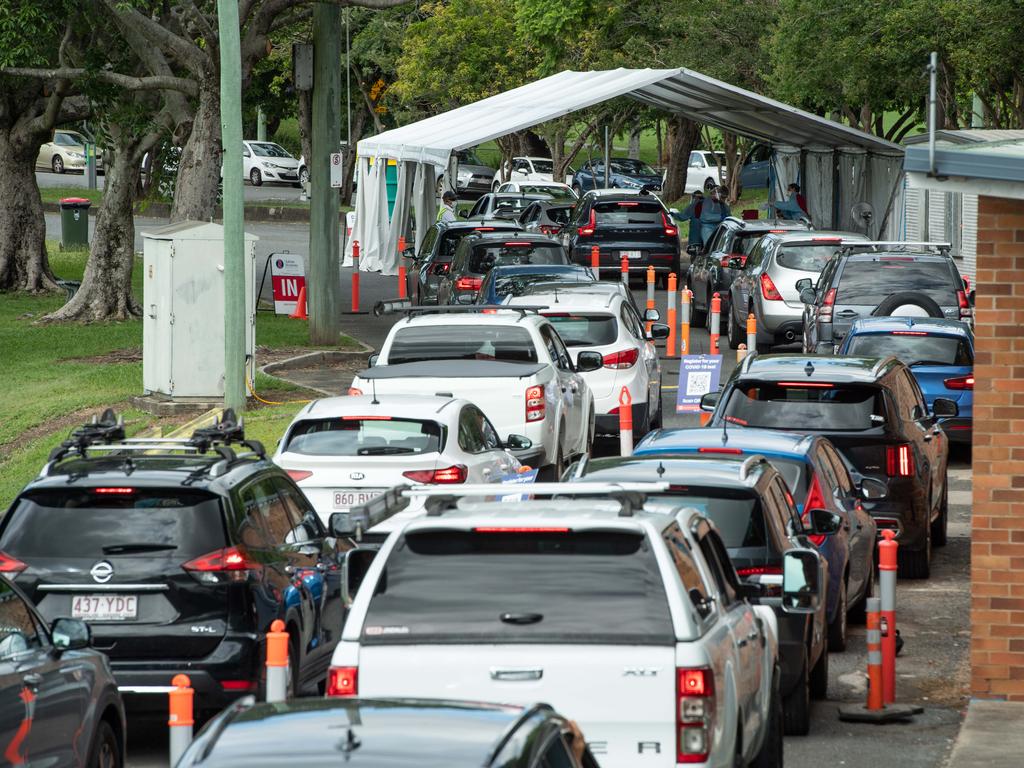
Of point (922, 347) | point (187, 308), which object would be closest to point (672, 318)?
point (187, 308)

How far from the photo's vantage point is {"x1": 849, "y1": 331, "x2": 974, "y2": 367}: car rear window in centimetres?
1892

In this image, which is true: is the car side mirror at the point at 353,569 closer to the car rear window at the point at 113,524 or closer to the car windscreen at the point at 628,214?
the car rear window at the point at 113,524

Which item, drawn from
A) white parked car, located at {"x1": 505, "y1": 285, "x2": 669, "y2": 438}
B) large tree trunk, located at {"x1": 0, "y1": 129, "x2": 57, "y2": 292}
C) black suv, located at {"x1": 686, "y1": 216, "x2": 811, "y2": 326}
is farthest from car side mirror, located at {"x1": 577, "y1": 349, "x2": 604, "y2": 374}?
large tree trunk, located at {"x1": 0, "y1": 129, "x2": 57, "y2": 292}

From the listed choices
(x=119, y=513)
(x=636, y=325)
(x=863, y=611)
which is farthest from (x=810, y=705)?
(x=636, y=325)

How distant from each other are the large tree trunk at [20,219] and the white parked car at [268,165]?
32663 millimetres

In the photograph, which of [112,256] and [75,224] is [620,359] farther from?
[75,224]

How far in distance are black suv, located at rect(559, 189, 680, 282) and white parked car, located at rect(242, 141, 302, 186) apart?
1478 inches

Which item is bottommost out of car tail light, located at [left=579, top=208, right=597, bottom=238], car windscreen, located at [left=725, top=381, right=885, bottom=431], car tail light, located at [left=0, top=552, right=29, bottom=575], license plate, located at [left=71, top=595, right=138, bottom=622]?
license plate, located at [left=71, top=595, right=138, bottom=622]

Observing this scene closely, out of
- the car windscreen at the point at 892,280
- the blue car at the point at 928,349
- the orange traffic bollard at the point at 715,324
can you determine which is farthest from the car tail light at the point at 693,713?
the orange traffic bollard at the point at 715,324

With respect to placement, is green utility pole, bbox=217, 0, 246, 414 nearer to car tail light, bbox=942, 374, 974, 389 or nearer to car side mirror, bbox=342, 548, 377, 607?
car tail light, bbox=942, 374, 974, 389

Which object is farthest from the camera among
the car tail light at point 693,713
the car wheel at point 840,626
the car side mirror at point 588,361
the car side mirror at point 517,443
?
the car side mirror at point 588,361

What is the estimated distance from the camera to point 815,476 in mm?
11531

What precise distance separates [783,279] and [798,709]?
1711cm

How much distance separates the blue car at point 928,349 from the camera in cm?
1883
